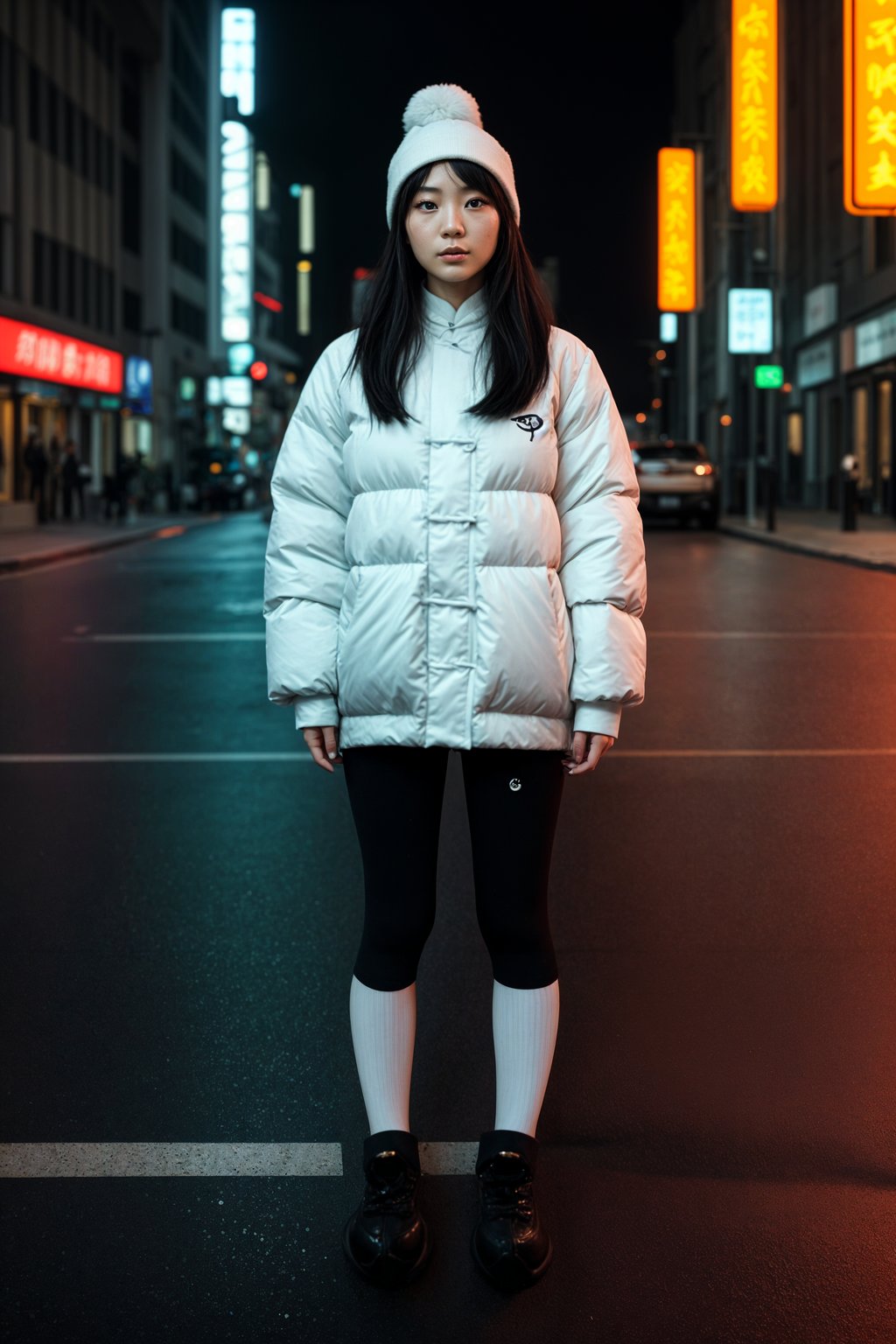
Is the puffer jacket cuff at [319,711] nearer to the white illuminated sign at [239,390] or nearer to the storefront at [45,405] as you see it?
the storefront at [45,405]

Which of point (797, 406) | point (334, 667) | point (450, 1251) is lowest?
point (450, 1251)

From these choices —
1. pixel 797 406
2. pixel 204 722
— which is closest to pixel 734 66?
pixel 797 406

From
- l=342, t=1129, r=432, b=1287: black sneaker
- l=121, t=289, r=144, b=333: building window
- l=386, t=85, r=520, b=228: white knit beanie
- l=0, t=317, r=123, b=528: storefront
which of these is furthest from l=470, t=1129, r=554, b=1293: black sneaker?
l=121, t=289, r=144, b=333: building window

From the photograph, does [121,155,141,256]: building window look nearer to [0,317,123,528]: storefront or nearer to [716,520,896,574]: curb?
[0,317,123,528]: storefront

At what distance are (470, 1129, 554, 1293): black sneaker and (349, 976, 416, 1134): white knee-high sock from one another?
7.2 inches

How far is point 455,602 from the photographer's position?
3.08 meters

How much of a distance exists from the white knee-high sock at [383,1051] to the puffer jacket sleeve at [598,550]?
2.09 feet

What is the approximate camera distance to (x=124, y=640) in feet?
46.5

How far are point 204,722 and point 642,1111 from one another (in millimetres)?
6309

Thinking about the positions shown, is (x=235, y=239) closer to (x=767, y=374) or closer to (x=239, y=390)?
(x=239, y=390)

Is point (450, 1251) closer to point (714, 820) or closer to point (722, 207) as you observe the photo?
point (714, 820)

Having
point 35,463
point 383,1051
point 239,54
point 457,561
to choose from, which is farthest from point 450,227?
point 239,54

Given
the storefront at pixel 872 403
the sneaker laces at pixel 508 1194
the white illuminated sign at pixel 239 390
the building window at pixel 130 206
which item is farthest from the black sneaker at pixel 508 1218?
the white illuminated sign at pixel 239 390

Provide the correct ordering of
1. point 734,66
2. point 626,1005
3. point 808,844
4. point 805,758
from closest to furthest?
point 626,1005, point 808,844, point 805,758, point 734,66
